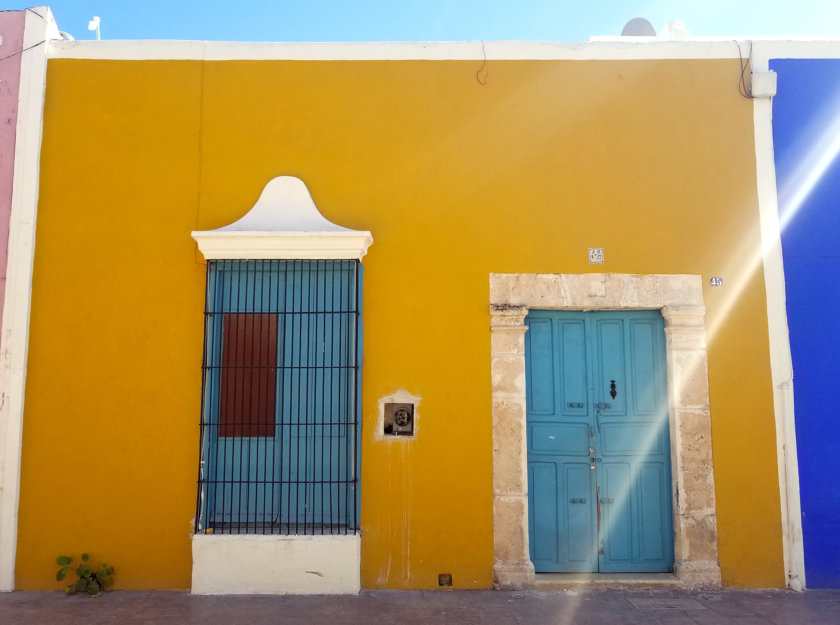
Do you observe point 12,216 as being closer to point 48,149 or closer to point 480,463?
point 48,149

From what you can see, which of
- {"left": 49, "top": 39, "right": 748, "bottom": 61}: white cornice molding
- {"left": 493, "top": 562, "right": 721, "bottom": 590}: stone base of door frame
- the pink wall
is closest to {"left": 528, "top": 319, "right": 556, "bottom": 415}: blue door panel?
{"left": 493, "top": 562, "right": 721, "bottom": 590}: stone base of door frame

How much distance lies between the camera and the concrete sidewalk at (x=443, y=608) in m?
3.88

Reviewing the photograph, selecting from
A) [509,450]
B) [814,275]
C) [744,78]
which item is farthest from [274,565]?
[744,78]

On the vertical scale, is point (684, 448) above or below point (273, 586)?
above

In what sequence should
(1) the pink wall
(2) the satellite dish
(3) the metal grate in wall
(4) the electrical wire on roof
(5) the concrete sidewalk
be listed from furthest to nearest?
(2) the satellite dish < (4) the electrical wire on roof < (1) the pink wall < (3) the metal grate in wall < (5) the concrete sidewalk

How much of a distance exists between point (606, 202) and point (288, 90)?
2.53 m

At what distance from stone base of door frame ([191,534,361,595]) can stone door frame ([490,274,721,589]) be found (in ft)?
3.47

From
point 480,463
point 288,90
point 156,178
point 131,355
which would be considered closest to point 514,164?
point 288,90

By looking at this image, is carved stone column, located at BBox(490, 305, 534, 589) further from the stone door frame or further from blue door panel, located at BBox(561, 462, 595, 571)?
blue door panel, located at BBox(561, 462, 595, 571)

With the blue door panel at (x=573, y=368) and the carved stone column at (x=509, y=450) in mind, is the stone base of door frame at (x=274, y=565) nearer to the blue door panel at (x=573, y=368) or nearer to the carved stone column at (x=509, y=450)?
the carved stone column at (x=509, y=450)

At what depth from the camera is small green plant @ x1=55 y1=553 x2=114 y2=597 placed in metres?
4.32

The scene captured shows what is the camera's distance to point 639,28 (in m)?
5.89

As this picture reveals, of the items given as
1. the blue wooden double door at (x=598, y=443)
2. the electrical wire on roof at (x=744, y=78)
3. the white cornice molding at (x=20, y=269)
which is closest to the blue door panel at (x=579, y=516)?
the blue wooden double door at (x=598, y=443)

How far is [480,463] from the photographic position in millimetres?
4504
